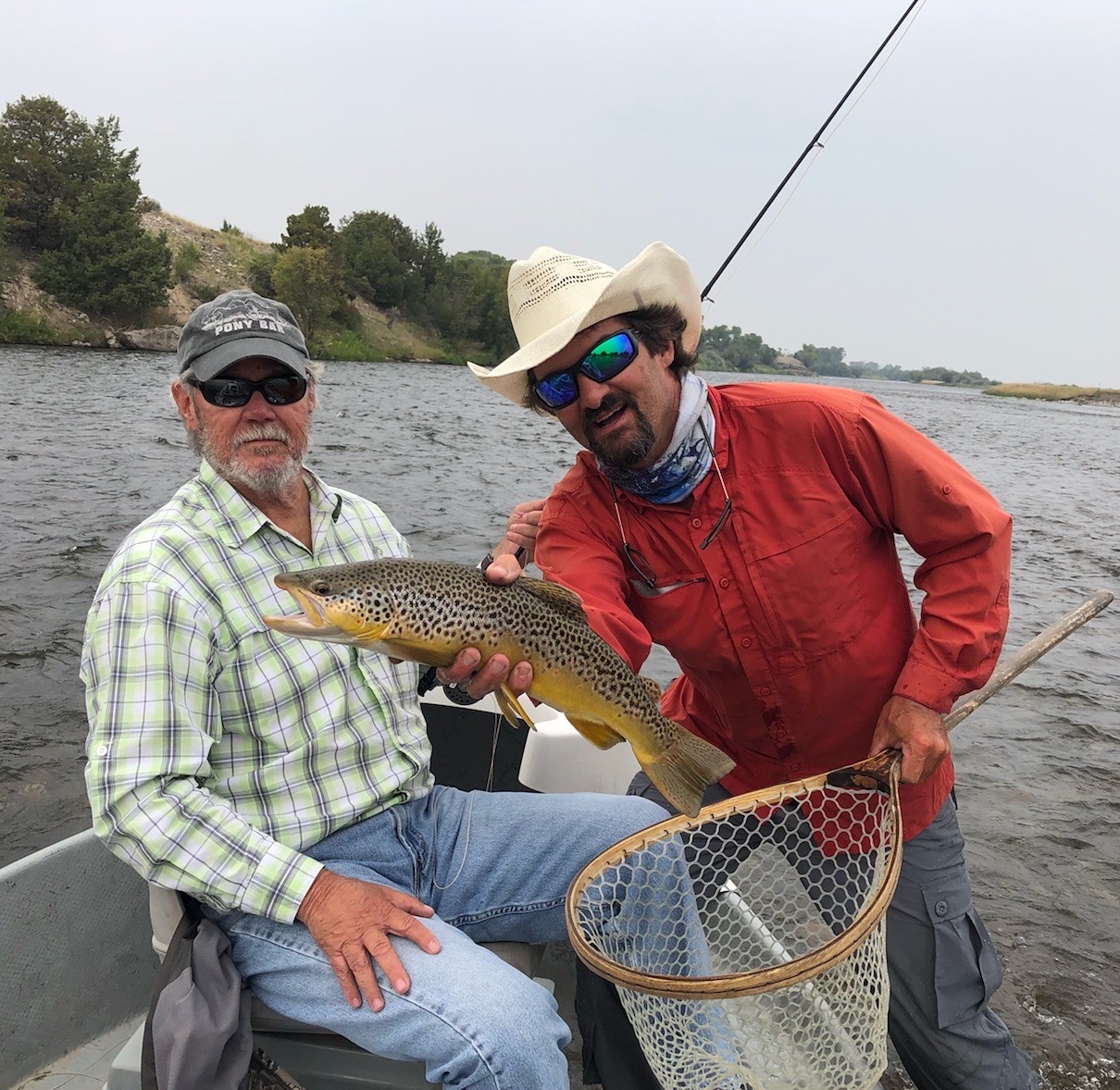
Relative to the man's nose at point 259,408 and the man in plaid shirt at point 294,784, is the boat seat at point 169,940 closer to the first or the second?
the man in plaid shirt at point 294,784

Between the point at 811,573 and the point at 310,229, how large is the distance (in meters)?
84.7

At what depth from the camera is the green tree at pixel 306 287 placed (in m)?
65.8

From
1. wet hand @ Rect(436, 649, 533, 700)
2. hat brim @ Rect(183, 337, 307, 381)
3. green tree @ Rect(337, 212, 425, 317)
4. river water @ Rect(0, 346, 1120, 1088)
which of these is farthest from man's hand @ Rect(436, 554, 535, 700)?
green tree @ Rect(337, 212, 425, 317)

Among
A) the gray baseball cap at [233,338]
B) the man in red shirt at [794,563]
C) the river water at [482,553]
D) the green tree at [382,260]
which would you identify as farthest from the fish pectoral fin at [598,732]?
the green tree at [382,260]

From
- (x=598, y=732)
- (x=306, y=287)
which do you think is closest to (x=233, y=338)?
(x=598, y=732)

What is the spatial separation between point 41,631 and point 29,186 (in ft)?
207

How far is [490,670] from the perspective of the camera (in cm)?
255

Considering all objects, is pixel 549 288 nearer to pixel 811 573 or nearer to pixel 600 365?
pixel 600 365

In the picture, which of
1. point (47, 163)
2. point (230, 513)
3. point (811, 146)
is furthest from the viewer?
point (47, 163)

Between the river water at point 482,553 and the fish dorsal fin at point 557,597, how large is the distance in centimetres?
323

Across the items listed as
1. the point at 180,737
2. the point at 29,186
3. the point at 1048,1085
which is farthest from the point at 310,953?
the point at 29,186

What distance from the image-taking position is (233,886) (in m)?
2.35

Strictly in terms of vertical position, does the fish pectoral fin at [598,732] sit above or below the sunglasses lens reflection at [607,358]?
below

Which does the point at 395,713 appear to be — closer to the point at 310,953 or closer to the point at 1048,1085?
the point at 310,953
